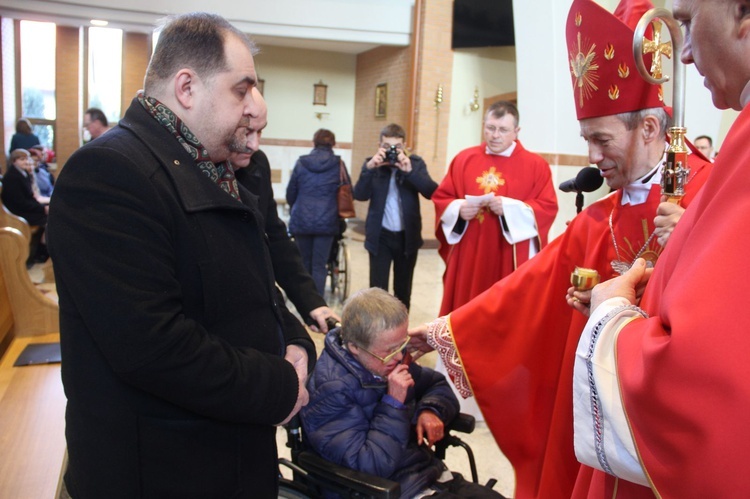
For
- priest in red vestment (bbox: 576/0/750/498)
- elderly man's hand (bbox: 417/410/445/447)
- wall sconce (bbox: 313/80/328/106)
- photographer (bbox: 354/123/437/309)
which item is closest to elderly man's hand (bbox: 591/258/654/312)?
priest in red vestment (bbox: 576/0/750/498)

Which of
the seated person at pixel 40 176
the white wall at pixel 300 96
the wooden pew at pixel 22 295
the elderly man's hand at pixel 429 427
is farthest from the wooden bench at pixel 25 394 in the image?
the white wall at pixel 300 96

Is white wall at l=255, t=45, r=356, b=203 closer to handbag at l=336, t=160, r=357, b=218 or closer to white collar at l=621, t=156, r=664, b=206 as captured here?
handbag at l=336, t=160, r=357, b=218

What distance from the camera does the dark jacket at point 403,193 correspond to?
4.86 meters

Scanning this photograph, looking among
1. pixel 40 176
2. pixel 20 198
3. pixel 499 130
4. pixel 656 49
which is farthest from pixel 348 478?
pixel 40 176

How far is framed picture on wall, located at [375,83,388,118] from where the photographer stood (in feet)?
36.6

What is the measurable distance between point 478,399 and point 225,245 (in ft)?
3.55

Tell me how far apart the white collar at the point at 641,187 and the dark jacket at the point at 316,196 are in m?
3.84

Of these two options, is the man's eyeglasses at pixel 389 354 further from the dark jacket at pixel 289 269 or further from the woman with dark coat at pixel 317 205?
the woman with dark coat at pixel 317 205

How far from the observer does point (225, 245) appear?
1207mm

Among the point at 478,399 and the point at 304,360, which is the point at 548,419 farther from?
the point at 304,360

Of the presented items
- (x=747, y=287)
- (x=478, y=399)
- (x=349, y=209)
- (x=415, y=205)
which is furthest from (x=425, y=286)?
(x=747, y=287)

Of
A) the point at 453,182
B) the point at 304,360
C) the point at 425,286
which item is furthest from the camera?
the point at 425,286

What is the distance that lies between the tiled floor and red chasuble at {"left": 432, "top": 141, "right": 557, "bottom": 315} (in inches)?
32.6

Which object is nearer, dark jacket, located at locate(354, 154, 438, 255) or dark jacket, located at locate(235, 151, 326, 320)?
dark jacket, located at locate(235, 151, 326, 320)
